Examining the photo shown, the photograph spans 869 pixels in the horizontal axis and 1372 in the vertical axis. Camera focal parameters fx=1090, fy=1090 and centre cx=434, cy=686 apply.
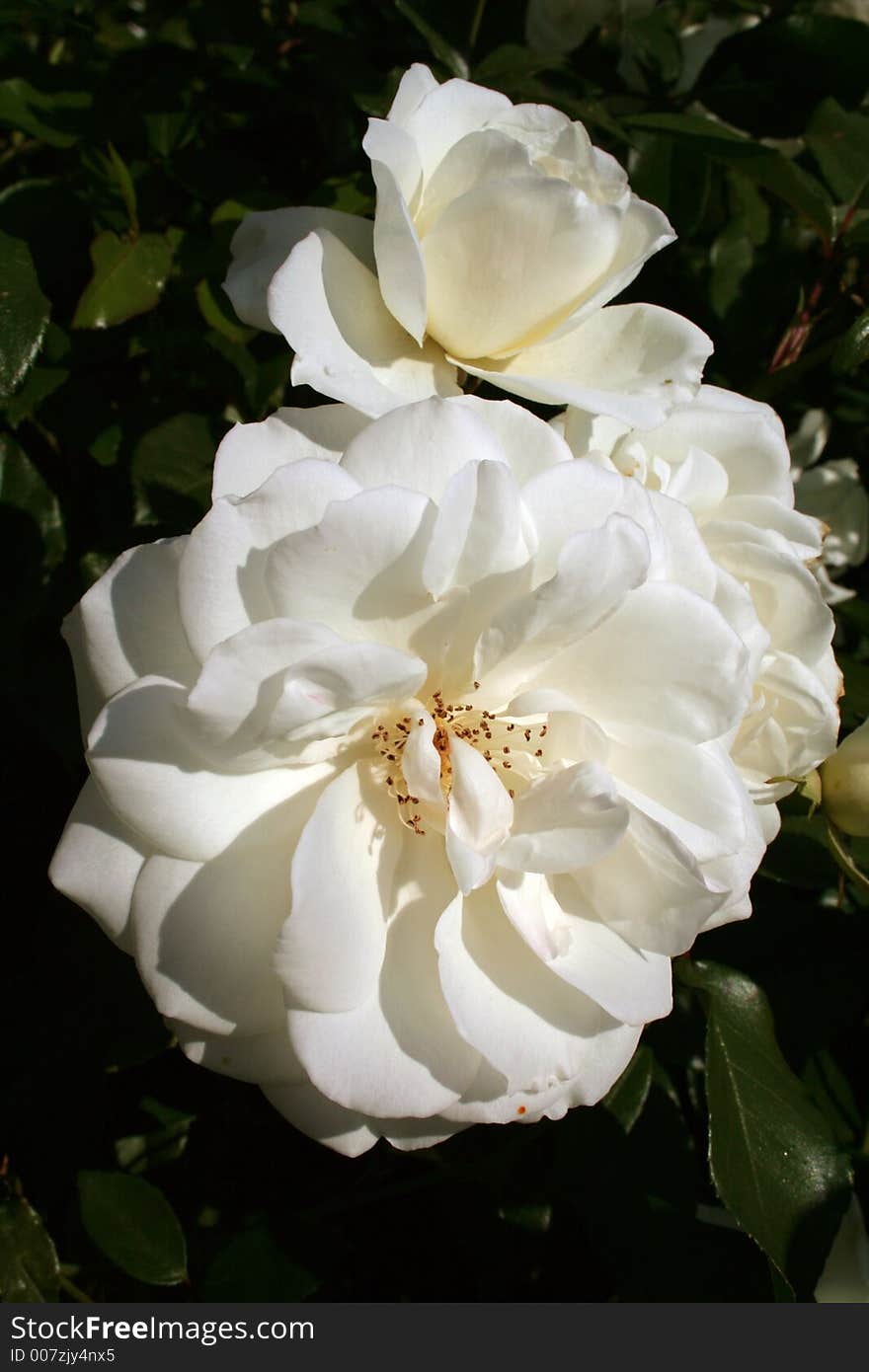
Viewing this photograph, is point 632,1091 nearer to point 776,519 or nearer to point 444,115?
point 776,519

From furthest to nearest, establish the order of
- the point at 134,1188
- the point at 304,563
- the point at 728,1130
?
the point at 134,1188
the point at 728,1130
the point at 304,563

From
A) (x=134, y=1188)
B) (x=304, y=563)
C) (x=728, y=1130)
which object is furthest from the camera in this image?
(x=134, y=1188)

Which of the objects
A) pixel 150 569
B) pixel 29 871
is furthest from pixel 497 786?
pixel 29 871

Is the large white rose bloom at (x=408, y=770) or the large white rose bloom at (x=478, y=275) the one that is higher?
the large white rose bloom at (x=478, y=275)

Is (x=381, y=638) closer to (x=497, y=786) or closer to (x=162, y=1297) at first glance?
(x=497, y=786)

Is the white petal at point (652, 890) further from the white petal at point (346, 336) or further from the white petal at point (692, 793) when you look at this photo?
the white petal at point (346, 336)

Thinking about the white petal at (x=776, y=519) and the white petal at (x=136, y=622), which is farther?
the white petal at (x=776, y=519)

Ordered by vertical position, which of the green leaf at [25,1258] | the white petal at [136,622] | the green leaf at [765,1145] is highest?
the white petal at [136,622]

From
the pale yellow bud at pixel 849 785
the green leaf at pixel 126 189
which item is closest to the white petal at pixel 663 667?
the pale yellow bud at pixel 849 785
